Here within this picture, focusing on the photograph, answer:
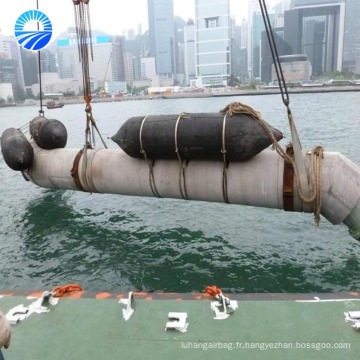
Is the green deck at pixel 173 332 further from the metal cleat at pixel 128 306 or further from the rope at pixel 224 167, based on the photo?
the rope at pixel 224 167

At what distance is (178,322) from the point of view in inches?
214

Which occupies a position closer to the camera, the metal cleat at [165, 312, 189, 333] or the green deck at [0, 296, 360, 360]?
the green deck at [0, 296, 360, 360]

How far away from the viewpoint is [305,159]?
7.83 meters

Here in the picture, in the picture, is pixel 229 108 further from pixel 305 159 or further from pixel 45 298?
pixel 45 298

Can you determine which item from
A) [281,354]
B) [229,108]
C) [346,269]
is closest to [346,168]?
[229,108]

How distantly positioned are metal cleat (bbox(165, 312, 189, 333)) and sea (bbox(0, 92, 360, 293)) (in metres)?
3.44

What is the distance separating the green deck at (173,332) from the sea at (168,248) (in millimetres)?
3152

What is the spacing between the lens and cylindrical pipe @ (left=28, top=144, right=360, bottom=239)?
758 centimetres

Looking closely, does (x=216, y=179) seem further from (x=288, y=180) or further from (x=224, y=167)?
(x=288, y=180)

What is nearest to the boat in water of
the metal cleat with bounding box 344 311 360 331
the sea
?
the metal cleat with bounding box 344 311 360 331

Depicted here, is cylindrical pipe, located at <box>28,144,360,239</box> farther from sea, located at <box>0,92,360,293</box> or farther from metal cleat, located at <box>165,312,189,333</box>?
metal cleat, located at <box>165,312,189,333</box>

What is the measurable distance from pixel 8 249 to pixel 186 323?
28.3ft

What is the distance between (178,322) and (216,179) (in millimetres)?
3946

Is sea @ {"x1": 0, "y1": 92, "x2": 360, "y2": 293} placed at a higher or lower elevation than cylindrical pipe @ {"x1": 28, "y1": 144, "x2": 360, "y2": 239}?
lower
